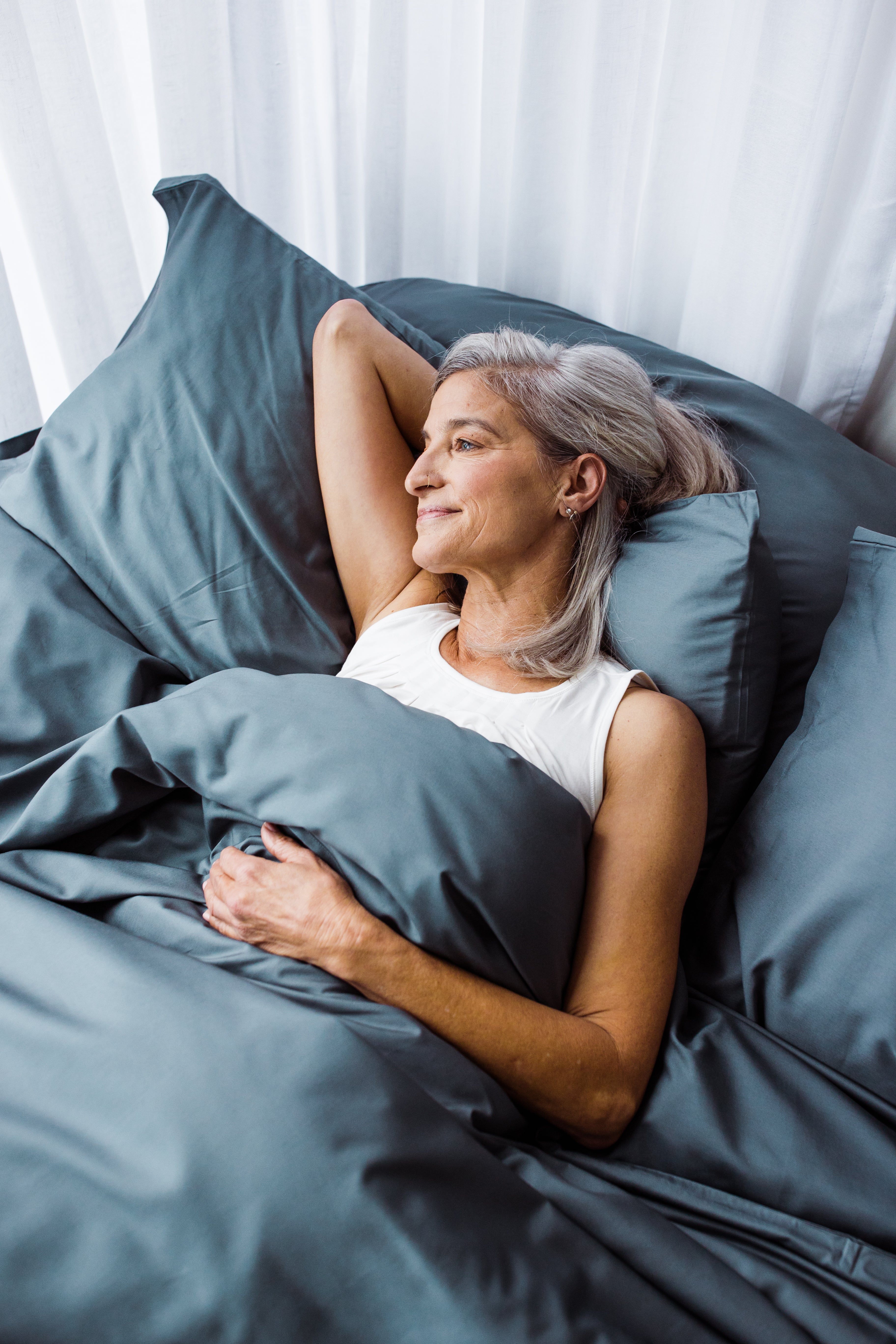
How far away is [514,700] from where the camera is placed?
118 centimetres

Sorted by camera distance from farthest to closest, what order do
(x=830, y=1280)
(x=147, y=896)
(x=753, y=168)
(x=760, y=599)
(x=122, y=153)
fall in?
(x=122, y=153) → (x=753, y=168) → (x=760, y=599) → (x=147, y=896) → (x=830, y=1280)

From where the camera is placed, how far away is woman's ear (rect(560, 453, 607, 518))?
1243 millimetres

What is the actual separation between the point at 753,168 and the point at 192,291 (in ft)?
3.03

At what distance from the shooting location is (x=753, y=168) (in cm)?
141

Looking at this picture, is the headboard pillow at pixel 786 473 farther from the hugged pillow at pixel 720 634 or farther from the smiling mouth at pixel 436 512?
the smiling mouth at pixel 436 512

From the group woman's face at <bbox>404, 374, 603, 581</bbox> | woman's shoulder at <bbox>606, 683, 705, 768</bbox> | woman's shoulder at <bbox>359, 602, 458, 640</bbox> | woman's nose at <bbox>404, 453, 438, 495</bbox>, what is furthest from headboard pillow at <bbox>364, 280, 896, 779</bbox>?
woman's shoulder at <bbox>359, 602, 458, 640</bbox>

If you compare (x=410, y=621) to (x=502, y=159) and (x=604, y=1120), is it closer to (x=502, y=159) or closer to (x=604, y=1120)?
(x=604, y=1120)

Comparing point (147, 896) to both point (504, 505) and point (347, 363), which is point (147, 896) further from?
point (347, 363)

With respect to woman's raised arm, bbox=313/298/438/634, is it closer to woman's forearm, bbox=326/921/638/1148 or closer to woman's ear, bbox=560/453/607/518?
woman's ear, bbox=560/453/607/518

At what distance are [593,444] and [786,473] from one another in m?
0.30

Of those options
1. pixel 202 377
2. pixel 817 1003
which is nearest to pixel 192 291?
pixel 202 377

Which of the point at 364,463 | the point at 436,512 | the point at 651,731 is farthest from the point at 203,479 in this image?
the point at 651,731

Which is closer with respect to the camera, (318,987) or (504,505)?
(318,987)

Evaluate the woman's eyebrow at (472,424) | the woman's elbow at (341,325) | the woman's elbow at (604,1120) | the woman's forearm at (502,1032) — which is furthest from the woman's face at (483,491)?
the woman's elbow at (604,1120)
